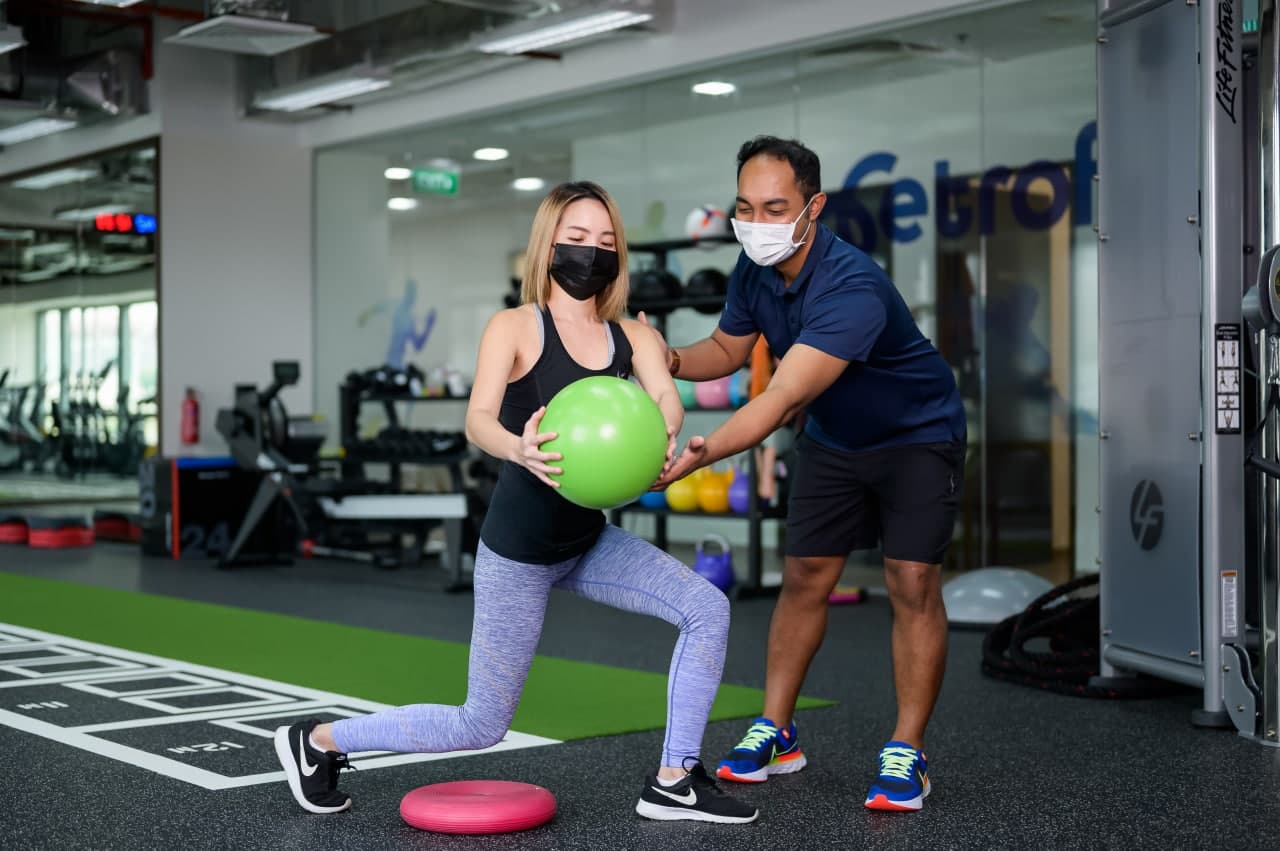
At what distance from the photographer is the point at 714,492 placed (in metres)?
7.26

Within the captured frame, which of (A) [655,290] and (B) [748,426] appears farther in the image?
(A) [655,290]

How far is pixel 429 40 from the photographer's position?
8.75 meters

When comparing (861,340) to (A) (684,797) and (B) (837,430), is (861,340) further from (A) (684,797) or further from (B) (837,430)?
(A) (684,797)

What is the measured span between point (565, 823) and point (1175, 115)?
282cm

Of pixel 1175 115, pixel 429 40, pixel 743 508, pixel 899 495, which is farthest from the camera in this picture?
pixel 429 40

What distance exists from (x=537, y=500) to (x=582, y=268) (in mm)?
461

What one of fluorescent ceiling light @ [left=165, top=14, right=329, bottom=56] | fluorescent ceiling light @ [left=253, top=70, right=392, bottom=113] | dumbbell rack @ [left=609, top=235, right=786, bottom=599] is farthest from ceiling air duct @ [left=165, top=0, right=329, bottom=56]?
dumbbell rack @ [left=609, top=235, right=786, bottom=599]

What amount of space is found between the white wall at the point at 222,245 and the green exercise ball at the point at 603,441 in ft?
27.3

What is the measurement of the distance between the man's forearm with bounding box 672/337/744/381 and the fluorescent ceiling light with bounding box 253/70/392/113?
6090mm

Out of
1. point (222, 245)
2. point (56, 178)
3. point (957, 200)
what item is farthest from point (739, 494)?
point (56, 178)

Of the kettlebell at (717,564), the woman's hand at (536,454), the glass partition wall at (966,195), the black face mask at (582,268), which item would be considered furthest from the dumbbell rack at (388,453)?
the woman's hand at (536,454)

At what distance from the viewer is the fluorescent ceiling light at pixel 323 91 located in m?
8.99

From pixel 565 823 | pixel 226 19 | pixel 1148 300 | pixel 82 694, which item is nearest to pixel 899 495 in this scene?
pixel 565 823

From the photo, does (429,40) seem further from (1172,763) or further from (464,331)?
(1172,763)
